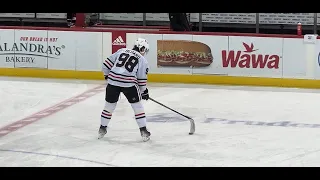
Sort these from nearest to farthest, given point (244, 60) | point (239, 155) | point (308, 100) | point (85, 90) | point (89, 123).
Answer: point (239, 155) → point (89, 123) → point (308, 100) → point (85, 90) → point (244, 60)

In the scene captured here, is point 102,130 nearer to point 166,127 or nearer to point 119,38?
point 166,127

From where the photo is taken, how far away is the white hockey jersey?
20.2 ft

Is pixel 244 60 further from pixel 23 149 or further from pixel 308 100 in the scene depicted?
pixel 23 149

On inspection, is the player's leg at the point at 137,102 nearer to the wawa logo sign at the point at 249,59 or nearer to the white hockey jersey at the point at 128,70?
the white hockey jersey at the point at 128,70

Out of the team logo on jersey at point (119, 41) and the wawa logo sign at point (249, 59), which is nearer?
the wawa logo sign at point (249, 59)

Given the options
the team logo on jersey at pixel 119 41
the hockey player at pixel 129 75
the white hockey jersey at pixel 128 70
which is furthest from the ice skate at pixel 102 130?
the team logo on jersey at pixel 119 41

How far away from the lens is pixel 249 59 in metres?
11.0

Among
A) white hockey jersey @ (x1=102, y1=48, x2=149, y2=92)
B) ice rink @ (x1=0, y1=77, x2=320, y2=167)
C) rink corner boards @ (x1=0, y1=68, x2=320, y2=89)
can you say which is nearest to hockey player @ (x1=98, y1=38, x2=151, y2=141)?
white hockey jersey @ (x1=102, y1=48, x2=149, y2=92)

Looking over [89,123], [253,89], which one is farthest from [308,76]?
[89,123]

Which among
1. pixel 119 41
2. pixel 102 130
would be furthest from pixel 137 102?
pixel 119 41

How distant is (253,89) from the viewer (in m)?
10.7

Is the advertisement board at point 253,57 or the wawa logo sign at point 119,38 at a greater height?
the wawa logo sign at point 119,38

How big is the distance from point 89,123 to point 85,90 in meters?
2.80

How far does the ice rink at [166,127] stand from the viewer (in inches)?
222
